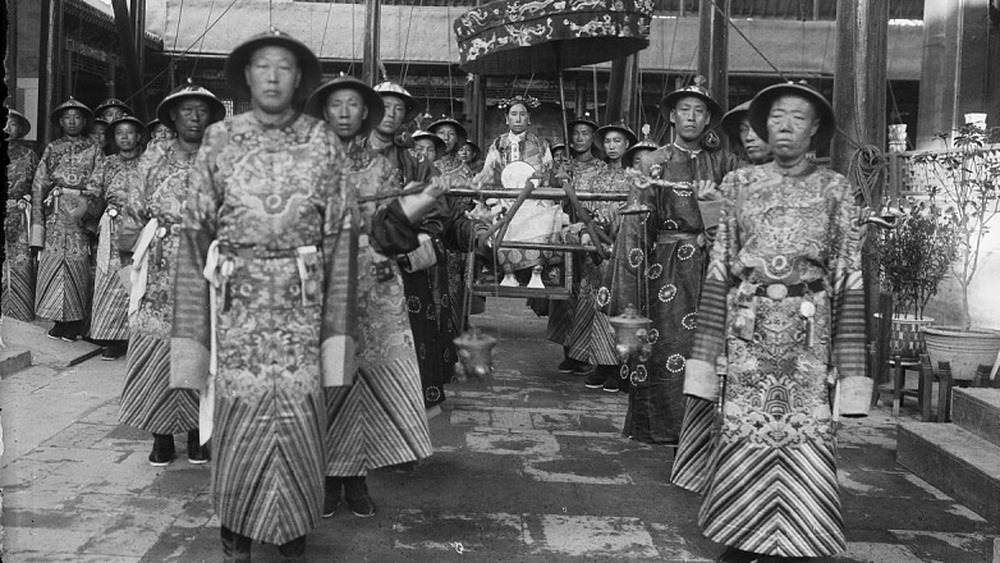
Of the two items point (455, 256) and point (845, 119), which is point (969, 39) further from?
point (455, 256)

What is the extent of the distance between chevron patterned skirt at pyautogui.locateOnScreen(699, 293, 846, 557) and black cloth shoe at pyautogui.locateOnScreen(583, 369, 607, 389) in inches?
154

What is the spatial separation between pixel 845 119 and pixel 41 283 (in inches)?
276

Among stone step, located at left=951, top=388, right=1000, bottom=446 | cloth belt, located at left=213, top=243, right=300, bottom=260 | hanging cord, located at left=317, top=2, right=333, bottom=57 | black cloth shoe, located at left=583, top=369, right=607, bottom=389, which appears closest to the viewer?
cloth belt, located at left=213, top=243, right=300, bottom=260

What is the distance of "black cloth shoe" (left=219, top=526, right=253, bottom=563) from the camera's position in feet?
11.7

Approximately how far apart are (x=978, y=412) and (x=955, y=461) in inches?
24.8

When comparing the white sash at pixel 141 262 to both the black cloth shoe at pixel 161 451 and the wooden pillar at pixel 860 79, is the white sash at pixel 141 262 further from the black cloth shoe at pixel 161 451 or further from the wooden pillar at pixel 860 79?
the wooden pillar at pixel 860 79

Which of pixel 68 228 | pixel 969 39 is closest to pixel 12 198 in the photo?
pixel 68 228

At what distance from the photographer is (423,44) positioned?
542 inches

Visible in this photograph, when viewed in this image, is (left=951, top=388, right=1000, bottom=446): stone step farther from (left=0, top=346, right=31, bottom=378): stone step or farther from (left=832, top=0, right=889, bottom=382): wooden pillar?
(left=0, top=346, right=31, bottom=378): stone step

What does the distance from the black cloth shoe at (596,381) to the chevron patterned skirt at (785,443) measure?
392 cm

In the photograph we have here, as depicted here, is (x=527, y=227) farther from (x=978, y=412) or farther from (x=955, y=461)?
(x=978, y=412)

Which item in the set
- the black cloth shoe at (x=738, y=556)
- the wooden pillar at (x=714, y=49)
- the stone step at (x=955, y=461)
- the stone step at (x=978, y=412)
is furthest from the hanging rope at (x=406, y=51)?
the black cloth shoe at (x=738, y=556)

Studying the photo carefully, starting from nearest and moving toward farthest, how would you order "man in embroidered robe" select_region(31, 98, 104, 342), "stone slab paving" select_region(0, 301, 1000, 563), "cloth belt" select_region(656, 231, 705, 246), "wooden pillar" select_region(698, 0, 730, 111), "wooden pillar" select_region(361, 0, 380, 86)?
1. "stone slab paving" select_region(0, 301, 1000, 563)
2. "cloth belt" select_region(656, 231, 705, 246)
3. "man in embroidered robe" select_region(31, 98, 104, 342)
4. "wooden pillar" select_region(361, 0, 380, 86)
5. "wooden pillar" select_region(698, 0, 730, 111)

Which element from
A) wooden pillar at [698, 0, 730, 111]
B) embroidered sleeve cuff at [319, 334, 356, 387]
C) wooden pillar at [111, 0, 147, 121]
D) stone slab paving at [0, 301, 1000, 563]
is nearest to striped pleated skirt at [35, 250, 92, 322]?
stone slab paving at [0, 301, 1000, 563]
